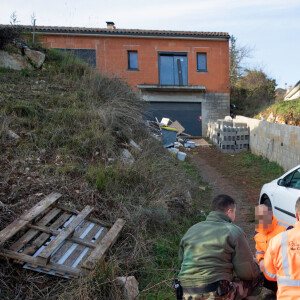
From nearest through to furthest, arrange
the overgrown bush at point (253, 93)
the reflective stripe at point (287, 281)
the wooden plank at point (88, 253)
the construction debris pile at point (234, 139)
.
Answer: the reflective stripe at point (287, 281) < the wooden plank at point (88, 253) < the construction debris pile at point (234, 139) < the overgrown bush at point (253, 93)

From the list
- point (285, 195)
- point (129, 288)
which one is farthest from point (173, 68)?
point (129, 288)

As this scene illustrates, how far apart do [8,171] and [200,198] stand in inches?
168

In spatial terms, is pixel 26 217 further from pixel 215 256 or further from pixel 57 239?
pixel 215 256

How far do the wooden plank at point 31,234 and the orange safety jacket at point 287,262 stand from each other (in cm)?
275

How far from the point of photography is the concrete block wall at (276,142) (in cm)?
877

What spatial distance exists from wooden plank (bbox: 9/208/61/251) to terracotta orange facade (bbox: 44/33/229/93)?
1642 centimetres

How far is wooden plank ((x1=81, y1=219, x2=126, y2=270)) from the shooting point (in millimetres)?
3201

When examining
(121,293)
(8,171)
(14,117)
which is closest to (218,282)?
(121,293)

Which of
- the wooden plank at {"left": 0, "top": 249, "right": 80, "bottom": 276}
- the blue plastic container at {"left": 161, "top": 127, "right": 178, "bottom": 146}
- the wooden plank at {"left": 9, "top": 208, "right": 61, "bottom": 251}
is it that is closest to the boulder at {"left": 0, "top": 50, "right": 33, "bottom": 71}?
the blue plastic container at {"left": 161, "top": 127, "right": 178, "bottom": 146}

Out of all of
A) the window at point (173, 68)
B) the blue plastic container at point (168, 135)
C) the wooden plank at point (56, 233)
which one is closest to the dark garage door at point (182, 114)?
the window at point (173, 68)

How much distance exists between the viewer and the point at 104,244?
3648 millimetres

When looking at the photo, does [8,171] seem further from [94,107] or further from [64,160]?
[94,107]

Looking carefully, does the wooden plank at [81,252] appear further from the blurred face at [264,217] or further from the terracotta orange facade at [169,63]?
the terracotta orange facade at [169,63]

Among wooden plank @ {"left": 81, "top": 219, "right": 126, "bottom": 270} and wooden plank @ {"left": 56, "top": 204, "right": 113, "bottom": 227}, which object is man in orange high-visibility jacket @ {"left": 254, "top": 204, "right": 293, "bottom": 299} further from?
wooden plank @ {"left": 56, "top": 204, "right": 113, "bottom": 227}
